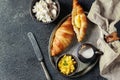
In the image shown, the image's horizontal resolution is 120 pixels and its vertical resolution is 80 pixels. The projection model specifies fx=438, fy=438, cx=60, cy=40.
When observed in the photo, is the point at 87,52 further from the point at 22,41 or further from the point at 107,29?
the point at 22,41

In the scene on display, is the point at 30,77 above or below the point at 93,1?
below

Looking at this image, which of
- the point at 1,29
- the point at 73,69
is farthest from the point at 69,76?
the point at 1,29

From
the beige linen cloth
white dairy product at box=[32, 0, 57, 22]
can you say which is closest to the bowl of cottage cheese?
white dairy product at box=[32, 0, 57, 22]

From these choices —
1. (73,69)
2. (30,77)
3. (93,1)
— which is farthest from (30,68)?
Result: (93,1)

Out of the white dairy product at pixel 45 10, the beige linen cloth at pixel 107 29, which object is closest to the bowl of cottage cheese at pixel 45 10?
the white dairy product at pixel 45 10

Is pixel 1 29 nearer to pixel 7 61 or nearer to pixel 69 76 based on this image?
pixel 7 61

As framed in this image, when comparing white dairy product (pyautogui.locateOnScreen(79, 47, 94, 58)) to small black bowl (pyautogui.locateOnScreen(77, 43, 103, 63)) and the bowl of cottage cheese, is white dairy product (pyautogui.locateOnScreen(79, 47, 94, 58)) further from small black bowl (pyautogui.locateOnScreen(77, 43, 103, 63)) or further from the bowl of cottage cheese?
the bowl of cottage cheese

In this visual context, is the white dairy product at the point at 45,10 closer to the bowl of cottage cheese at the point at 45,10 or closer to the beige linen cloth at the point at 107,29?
the bowl of cottage cheese at the point at 45,10
